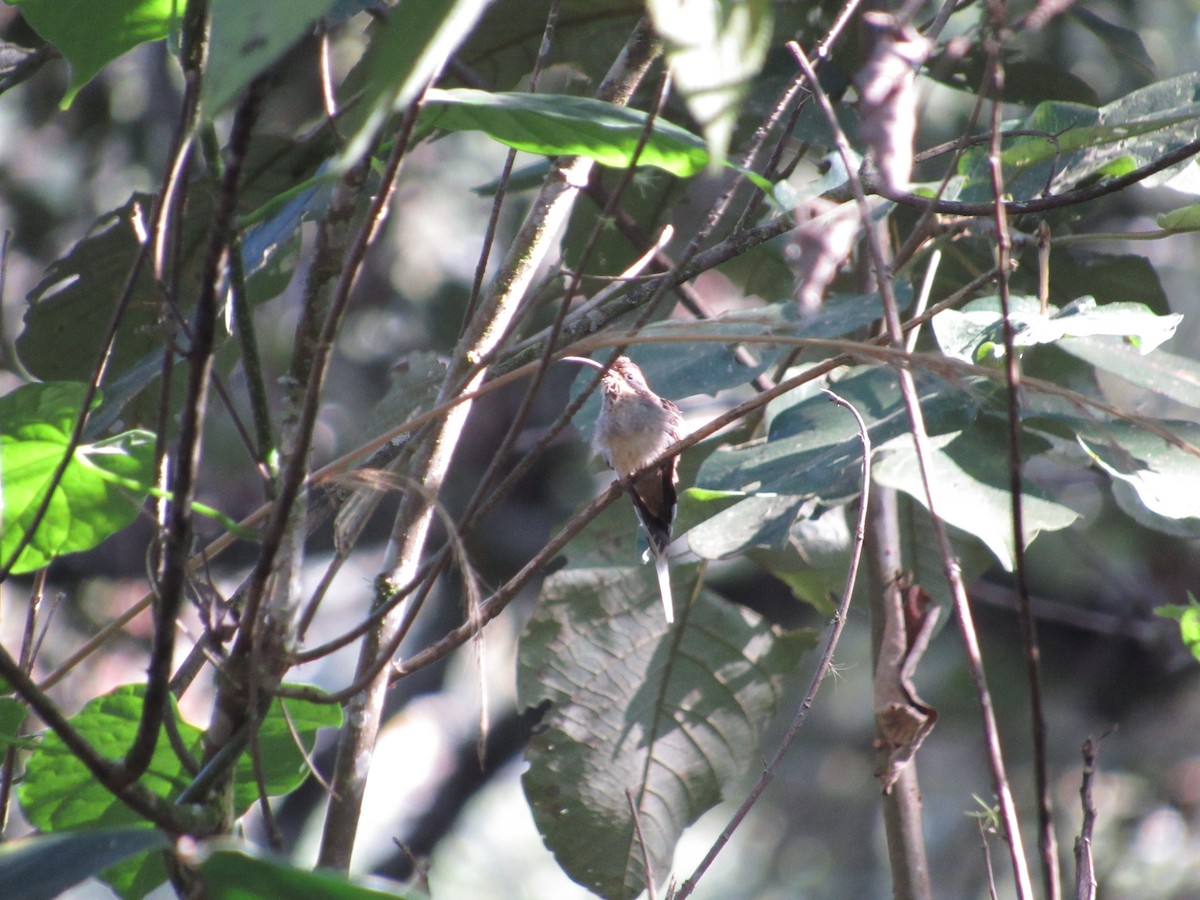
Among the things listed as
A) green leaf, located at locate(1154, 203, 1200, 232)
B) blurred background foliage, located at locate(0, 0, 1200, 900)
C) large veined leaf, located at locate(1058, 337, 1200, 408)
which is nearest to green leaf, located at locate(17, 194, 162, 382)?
large veined leaf, located at locate(1058, 337, 1200, 408)

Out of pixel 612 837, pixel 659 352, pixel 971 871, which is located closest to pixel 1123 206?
pixel 659 352

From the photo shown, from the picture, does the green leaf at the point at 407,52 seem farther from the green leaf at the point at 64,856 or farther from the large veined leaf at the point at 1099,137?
the large veined leaf at the point at 1099,137

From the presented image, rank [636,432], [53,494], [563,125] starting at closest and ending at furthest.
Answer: [563,125], [53,494], [636,432]

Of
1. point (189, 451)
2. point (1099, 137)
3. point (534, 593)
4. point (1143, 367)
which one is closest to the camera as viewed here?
point (189, 451)

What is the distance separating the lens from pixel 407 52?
2.15 ft

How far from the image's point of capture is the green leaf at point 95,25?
4.32 feet

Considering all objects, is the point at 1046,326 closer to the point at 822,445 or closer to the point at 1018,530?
the point at 822,445

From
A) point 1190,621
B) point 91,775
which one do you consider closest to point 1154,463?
point 1190,621

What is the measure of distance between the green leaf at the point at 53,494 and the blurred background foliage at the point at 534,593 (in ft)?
11.8

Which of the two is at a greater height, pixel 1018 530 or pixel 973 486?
pixel 973 486

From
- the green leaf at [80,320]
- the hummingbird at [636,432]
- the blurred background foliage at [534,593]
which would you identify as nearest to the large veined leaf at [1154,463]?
the hummingbird at [636,432]

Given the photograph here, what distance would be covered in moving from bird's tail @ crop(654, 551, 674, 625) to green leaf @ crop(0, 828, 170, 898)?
1633mm

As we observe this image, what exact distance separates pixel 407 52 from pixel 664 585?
72.9 inches

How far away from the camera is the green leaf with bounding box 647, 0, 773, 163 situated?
2.30 ft
